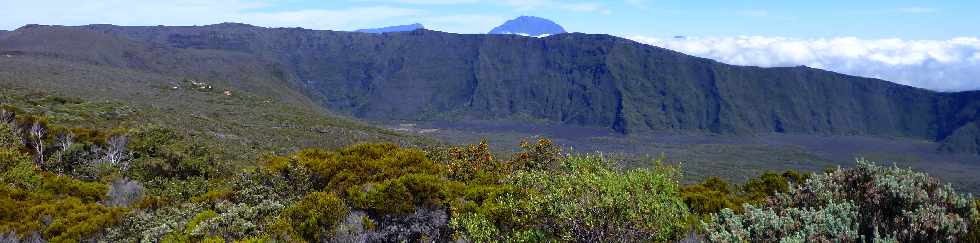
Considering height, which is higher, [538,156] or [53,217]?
[538,156]

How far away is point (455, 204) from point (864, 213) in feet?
39.3

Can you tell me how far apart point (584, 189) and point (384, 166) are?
45.4ft

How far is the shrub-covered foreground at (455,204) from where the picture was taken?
11977 millimetres

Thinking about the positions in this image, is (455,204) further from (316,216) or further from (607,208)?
(607,208)

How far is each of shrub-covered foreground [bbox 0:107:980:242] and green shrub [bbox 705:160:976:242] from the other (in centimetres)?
3

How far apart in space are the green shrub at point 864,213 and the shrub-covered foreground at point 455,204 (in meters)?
0.03

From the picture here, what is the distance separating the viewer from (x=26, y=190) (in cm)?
2686

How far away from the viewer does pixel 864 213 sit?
40.6ft

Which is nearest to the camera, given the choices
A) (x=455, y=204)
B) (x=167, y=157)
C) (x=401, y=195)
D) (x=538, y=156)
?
(x=455, y=204)

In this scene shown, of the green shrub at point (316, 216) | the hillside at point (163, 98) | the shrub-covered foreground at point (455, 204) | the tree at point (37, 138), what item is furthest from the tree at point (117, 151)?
the green shrub at point (316, 216)

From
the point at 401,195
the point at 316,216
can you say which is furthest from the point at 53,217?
the point at 401,195

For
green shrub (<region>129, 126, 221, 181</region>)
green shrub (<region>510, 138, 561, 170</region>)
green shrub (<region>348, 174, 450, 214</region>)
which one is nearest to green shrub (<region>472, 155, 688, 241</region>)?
green shrub (<region>348, 174, 450, 214</region>)

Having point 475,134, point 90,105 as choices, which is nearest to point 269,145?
point 90,105

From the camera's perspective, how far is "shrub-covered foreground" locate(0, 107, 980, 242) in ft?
39.3
